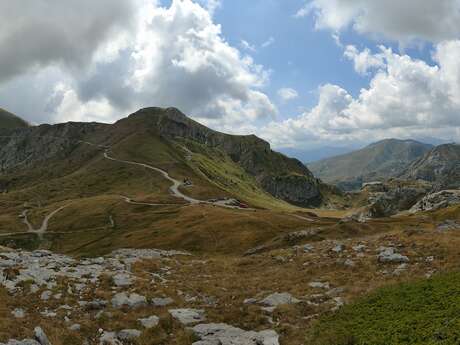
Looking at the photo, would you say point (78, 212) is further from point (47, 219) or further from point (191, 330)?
point (191, 330)

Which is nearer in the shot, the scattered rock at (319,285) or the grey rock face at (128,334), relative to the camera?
the grey rock face at (128,334)

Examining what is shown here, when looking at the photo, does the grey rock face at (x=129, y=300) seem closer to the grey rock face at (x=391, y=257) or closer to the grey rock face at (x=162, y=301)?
the grey rock face at (x=162, y=301)

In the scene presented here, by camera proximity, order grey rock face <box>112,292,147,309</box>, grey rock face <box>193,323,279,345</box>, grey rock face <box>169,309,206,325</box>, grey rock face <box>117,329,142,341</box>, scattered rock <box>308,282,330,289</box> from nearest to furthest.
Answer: grey rock face <box>193,323,279,345</box>, grey rock face <box>117,329,142,341</box>, grey rock face <box>169,309,206,325</box>, grey rock face <box>112,292,147,309</box>, scattered rock <box>308,282,330,289</box>

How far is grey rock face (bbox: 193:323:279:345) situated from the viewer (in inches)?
788

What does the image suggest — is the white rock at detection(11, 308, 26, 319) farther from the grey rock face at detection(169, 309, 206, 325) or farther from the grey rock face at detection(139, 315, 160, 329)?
the grey rock face at detection(169, 309, 206, 325)

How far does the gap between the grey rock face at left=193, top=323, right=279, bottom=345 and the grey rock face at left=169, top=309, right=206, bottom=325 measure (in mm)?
1055

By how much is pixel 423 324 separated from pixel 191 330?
11.4 metres

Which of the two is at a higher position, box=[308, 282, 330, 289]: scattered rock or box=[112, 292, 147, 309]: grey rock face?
box=[112, 292, 147, 309]: grey rock face

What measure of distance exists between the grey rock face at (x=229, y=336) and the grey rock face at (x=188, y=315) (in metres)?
1.06

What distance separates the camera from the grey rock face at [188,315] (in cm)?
2312

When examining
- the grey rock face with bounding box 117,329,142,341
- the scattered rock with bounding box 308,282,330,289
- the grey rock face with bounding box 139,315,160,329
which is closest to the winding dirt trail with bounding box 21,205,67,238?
the scattered rock with bounding box 308,282,330,289

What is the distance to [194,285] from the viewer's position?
106 feet

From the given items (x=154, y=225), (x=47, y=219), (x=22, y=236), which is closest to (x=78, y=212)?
(x=47, y=219)

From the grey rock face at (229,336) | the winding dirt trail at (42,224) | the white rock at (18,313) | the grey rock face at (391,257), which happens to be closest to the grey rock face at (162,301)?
the grey rock face at (229,336)
